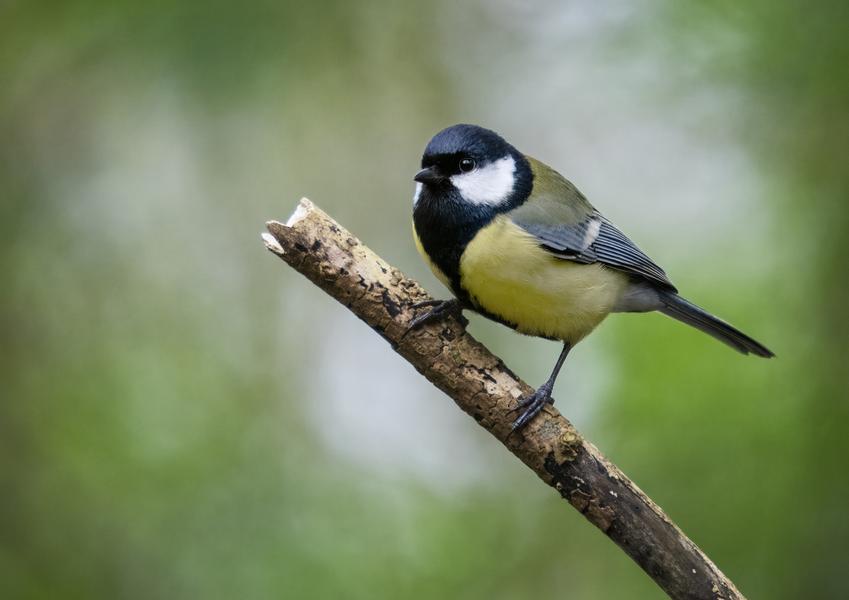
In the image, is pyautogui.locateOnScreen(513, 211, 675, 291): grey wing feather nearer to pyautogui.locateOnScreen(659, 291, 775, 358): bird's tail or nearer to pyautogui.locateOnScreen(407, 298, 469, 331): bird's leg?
pyautogui.locateOnScreen(659, 291, 775, 358): bird's tail

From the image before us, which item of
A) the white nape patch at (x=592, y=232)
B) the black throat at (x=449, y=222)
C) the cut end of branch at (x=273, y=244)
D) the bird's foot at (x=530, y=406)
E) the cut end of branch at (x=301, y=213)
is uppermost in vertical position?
the white nape patch at (x=592, y=232)

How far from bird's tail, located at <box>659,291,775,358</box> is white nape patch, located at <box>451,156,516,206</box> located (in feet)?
2.70

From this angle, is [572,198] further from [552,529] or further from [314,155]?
[314,155]

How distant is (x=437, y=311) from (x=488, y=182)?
A: 0.57m

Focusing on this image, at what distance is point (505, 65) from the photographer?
5105 millimetres

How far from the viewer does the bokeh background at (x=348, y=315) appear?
3990 millimetres

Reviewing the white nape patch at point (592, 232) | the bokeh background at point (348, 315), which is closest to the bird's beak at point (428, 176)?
the white nape patch at point (592, 232)

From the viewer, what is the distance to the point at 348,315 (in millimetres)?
5047

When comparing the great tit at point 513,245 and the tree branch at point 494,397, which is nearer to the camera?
the tree branch at point 494,397

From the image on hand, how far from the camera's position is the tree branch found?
255 cm

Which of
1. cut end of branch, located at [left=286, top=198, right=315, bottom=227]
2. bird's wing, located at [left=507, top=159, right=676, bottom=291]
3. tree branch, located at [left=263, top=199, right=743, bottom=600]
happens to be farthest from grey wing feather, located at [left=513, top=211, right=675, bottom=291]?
cut end of branch, located at [left=286, top=198, right=315, bottom=227]

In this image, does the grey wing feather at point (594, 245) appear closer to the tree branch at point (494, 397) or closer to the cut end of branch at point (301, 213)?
the tree branch at point (494, 397)

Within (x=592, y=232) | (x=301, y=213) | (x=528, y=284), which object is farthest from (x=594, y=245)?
(x=301, y=213)

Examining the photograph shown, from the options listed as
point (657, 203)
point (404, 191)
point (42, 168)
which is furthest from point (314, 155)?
point (657, 203)
